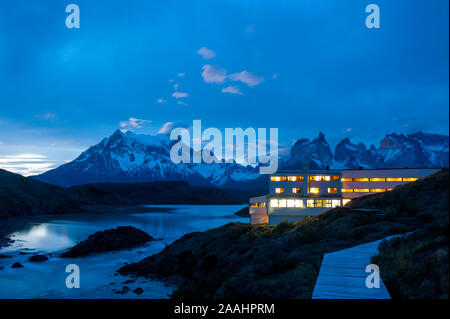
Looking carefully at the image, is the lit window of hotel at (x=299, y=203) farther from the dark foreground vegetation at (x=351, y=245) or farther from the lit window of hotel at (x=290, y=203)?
the dark foreground vegetation at (x=351, y=245)

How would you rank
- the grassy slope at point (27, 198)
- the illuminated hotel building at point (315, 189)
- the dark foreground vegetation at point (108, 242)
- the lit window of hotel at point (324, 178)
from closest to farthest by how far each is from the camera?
the illuminated hotel building at point (315, 189) < the dark foreground vegetation at point (108, 242) < the lit window of hotel at point (324, 178) < the grassy slope at point (27, 198)

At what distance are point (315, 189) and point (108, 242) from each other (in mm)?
41264

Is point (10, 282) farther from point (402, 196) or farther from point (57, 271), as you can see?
point (402, 196)

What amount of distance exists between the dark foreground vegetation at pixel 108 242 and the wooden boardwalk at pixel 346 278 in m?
53.9

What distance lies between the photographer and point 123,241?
6444 centimetres

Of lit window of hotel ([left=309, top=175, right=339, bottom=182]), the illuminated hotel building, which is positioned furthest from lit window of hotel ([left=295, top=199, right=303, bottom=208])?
lit window of hotel ([left=309, top=175, right=339, bottom=182])

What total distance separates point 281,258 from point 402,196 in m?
33.6

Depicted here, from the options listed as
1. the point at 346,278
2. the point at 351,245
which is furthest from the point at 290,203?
the point at 346,278

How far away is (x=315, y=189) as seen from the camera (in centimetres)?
6059

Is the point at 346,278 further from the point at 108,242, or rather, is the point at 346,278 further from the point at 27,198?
the point at 27,198

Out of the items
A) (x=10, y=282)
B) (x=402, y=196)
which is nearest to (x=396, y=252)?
(x=402, y=196)

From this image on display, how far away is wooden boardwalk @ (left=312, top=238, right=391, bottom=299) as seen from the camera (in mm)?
8365

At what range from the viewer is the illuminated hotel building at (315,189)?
56812 mm

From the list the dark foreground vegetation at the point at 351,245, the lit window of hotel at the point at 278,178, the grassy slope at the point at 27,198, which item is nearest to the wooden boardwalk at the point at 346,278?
the dark foreground vegetation at the point at 351,245
